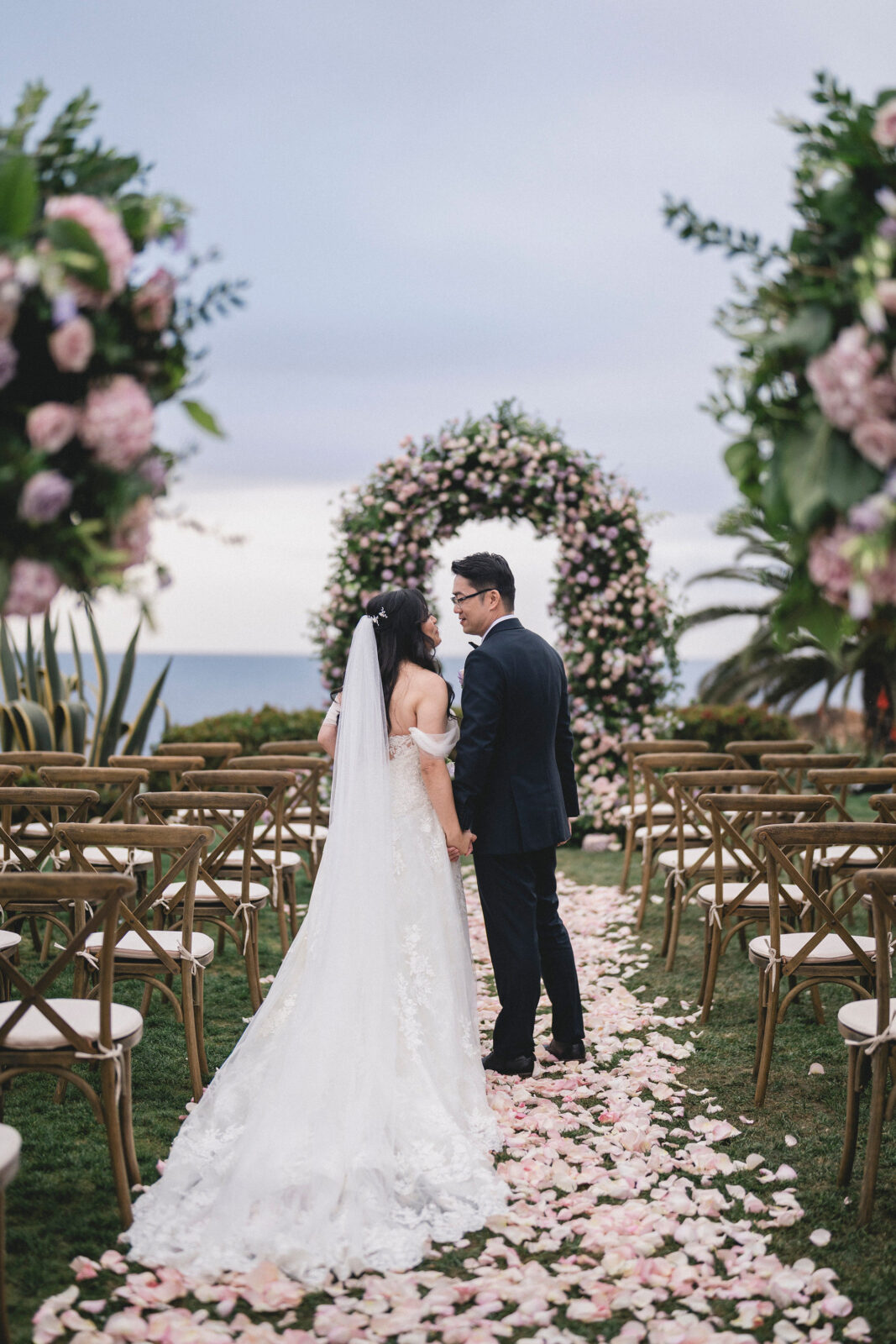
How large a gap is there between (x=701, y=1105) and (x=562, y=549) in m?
6.55

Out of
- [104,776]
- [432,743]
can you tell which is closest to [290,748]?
[104,776]

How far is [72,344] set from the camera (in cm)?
204

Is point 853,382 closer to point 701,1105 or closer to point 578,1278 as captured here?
point 578,1278

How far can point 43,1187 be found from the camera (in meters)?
3.41

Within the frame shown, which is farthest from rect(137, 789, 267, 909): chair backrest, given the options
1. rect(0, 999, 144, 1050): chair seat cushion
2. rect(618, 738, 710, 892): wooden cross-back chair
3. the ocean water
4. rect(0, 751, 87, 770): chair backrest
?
the ocean water

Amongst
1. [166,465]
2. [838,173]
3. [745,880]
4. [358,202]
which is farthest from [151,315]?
[745,880]

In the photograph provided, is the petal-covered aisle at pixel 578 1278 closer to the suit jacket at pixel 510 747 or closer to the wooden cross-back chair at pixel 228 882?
the suit jacket at pixel 510 747

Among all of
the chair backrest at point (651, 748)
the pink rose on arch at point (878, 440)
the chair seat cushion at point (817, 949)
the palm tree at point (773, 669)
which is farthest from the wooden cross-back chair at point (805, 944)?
the palm tree at point (773, 669)

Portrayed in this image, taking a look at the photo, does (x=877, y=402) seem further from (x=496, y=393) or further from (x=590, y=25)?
(x=496, y=393)

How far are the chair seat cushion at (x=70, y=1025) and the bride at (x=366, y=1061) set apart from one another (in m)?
0.47

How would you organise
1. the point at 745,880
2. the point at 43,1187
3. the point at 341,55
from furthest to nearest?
1. the point at 745,880
2. the point at 341,55
3. the point at 43,1187

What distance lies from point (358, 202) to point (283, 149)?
979 millimetres

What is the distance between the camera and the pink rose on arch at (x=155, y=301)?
2234 mm

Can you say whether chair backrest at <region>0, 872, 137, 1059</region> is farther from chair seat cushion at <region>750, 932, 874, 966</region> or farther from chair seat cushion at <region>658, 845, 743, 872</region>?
chair seat cushion at <region>658, 845, 743, 872</region>
